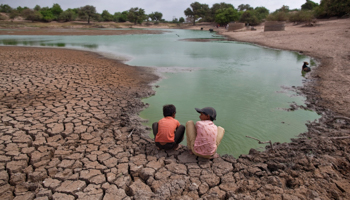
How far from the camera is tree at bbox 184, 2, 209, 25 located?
80.1 m

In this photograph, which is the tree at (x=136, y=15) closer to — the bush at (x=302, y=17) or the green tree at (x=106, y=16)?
the green tree at (x=106, y=16)

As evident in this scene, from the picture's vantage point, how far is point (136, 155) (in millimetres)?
3184

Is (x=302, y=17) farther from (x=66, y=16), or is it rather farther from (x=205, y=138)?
(x=66, y=16)

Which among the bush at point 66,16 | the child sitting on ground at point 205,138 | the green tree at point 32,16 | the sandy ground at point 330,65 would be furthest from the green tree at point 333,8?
the green tree at point 32,16

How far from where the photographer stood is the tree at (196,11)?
80125 mm

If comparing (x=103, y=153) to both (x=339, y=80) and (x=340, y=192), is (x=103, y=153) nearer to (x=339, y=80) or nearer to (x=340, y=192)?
(x=340, y=192)

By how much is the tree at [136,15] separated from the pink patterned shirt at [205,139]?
79268mm

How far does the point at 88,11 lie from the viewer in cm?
6588

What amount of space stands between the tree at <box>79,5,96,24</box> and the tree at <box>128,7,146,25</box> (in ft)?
40.7

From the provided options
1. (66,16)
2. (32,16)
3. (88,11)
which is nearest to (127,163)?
(32,16)

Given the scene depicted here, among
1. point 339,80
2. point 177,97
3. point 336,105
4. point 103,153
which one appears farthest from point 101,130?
point 339,80

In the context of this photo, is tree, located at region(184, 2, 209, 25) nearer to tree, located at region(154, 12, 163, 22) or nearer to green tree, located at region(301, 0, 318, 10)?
tree, located at region(154, 12, 163, 22)

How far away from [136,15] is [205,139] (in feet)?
267

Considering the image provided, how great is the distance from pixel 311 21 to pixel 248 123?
89.5ft
